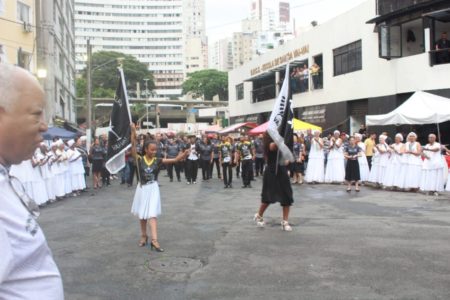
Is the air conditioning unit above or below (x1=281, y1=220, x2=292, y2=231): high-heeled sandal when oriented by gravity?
above

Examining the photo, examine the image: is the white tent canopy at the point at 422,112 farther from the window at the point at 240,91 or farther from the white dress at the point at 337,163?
the window at the point at 240,91

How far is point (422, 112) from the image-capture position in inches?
622

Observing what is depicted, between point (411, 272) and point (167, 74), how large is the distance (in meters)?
154

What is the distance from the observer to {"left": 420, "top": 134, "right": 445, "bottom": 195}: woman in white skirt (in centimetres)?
1441

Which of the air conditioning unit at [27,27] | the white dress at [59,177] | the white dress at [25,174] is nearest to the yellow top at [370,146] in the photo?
the white dress at [59,177]

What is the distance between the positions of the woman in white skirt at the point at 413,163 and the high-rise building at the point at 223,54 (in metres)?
145

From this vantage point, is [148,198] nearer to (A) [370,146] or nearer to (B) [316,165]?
(B) [316,165]

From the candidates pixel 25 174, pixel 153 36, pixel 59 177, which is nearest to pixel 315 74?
pixel 59 177

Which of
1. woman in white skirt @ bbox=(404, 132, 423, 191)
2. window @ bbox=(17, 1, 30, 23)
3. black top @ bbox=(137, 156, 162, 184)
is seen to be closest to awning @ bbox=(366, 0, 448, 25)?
woman in white skirt @ bbox=(404, 132, 423, 191)

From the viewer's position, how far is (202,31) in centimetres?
17800

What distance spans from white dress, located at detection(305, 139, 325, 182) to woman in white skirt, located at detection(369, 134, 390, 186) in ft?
6.47

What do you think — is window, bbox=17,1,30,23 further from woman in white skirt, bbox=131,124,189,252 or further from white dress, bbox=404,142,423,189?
woman in white skirt, bbox=131,124,189,252

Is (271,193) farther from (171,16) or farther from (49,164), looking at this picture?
(171,16)

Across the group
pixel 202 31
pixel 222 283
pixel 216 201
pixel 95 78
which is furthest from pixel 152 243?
pixel 202 31
